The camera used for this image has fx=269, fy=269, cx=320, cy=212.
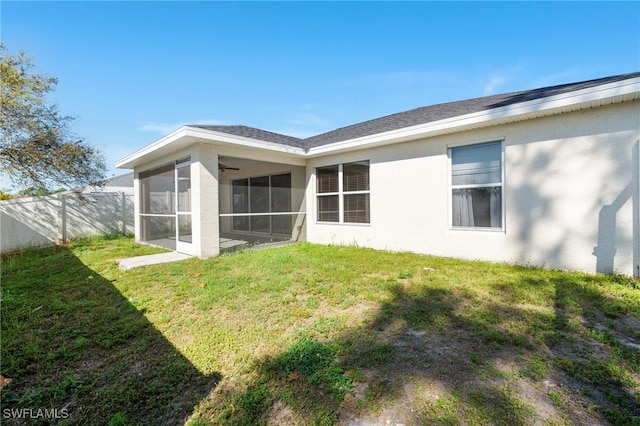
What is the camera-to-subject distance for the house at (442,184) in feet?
14.1

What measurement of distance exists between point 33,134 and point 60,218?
291cm

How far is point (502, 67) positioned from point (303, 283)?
350 inches

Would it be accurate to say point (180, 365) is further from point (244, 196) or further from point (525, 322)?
point (244, 196)

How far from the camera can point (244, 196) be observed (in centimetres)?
764

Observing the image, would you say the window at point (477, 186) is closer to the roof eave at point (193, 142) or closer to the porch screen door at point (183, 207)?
the roof eave at point (193, 142)

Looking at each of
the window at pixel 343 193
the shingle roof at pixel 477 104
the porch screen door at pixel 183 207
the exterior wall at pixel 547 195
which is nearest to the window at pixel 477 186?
the exterior wall at pixel 547 195

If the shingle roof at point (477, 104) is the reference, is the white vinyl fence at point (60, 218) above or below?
below

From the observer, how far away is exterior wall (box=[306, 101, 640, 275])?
420 cm

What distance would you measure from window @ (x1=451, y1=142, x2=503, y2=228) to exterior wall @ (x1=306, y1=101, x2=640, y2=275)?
16cm

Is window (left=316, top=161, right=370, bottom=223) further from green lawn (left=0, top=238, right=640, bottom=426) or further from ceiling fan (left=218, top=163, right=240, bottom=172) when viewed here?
green lawn (left=0, top=238, right=640, bottom=426)

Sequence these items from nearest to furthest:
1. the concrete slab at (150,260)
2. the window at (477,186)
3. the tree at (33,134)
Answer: the window at (477,186)
the concrete slab at (150,260)
the tree at (33,134)

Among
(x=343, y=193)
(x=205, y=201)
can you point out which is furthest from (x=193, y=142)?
(x=343, y=193)

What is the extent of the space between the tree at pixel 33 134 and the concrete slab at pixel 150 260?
20.2ft

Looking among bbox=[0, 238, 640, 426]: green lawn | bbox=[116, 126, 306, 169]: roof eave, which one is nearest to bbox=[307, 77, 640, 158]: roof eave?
bbox=[116, 126, 306, 169]: roof eave
